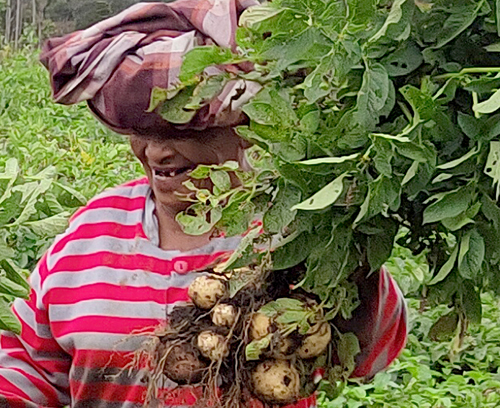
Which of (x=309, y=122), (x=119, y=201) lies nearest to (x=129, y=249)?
(x=119, y=201)

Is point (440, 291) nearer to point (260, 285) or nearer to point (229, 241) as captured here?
point (260, 285)

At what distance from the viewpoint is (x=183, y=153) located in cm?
140

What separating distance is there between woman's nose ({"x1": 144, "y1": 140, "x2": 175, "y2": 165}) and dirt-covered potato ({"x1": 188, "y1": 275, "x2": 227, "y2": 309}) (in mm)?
253

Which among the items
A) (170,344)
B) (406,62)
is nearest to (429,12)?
(406,62)

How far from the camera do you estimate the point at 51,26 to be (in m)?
7.48

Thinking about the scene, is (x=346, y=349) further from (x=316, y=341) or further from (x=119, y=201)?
(x=119, y=201)

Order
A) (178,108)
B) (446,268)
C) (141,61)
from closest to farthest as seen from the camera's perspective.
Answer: (446,268) < (178,108) < (141,61)

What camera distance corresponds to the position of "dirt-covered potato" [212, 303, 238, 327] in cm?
116

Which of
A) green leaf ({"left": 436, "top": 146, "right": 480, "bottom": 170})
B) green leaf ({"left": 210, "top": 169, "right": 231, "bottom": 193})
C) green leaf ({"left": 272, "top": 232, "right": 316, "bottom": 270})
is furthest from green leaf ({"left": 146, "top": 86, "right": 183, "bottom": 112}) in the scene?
green leaf ({"left": 436, "top": 146, "right": 480, "bottom": 170})

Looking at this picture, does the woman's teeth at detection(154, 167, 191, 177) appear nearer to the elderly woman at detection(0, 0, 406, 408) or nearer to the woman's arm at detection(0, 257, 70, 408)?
the elderly woman at detection(0, 0, 406, 408)

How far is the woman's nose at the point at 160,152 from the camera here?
140cm

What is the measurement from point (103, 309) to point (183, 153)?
0.24 meters

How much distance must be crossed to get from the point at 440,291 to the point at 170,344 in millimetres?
305

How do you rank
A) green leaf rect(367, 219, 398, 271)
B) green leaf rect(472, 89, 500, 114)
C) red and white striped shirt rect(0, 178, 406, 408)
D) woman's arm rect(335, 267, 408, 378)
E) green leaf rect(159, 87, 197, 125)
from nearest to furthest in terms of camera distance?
green leaf rect(472, 89, 500, 114) < green leaf rect(367, 219, 398, 271) < green leaf rect(159, 87, 197, 125) < woman's arm rect(335, 267, 408, 378) < red and white striped shirt rect(0, 178, 406, 408)
